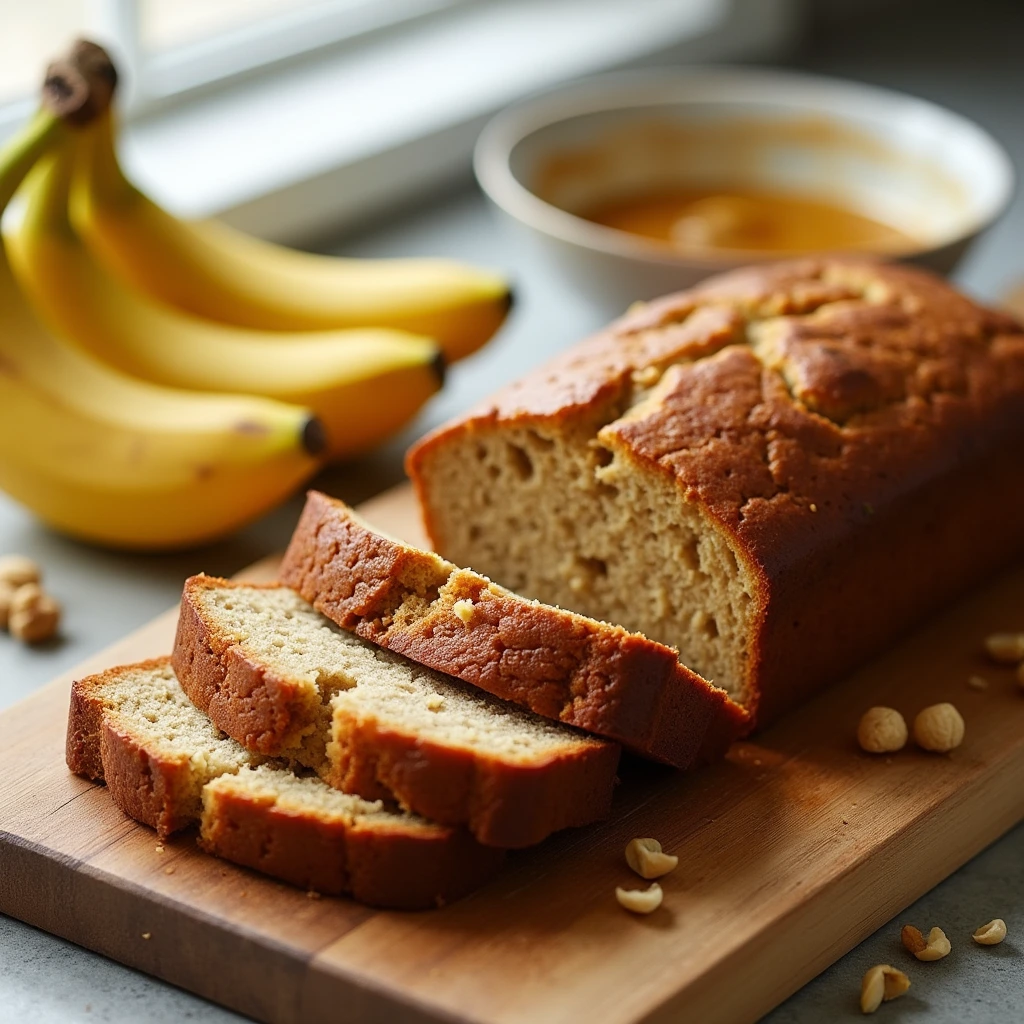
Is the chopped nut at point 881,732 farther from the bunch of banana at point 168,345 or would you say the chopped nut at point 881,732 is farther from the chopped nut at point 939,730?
the bunch of banana at point 168,345

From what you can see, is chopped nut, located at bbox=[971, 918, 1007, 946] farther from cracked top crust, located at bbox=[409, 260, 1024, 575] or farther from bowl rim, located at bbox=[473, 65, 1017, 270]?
bowl rim, located at bbox=[473, 65, 1017, 270]

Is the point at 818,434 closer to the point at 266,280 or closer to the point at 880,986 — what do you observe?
the point at 880,986

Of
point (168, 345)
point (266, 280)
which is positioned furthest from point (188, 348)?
point (266, 280)

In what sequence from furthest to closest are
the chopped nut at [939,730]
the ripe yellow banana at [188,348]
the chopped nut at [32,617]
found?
the ripe yellow banana at [188,348]
the chopped nut at [32,617]
the chopped nut at [939,730]

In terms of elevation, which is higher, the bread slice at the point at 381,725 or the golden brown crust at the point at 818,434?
the golden brown crust at the point at 818,434

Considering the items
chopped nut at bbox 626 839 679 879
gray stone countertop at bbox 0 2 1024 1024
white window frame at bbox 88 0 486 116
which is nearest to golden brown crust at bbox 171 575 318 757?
gray stone countertop at bbox 0 2 1024 1024

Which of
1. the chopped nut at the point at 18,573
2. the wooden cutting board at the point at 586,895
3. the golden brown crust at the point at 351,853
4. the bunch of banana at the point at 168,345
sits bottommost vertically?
the wooden cutting board at the point at 586,895

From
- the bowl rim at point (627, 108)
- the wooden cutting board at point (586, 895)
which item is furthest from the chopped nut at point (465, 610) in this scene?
the bowl rim at point (627, 108)
